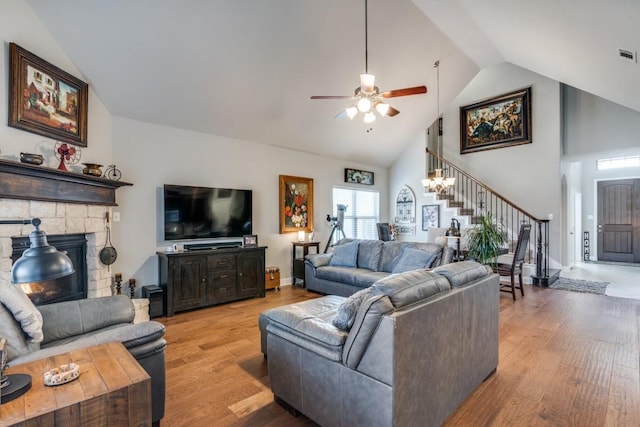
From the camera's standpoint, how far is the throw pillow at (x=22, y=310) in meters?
1.68

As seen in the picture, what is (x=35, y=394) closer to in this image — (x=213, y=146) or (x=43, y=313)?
(x=43, y=313)

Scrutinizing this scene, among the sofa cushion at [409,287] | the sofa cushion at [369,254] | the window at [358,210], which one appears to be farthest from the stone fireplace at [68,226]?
the window at [358,210]

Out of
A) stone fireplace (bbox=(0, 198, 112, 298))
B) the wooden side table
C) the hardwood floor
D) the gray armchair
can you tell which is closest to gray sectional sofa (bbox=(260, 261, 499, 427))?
the hardwood floor

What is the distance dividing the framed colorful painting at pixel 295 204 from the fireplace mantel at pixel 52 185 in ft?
9.04

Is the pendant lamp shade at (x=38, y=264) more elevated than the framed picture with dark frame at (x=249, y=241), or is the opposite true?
the pendant lamp shade at (x=38, y=264)

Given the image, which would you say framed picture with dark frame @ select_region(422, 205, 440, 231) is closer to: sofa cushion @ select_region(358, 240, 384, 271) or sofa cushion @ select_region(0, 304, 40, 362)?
sofa cushion @ select_region(358, 240, 384, 271)

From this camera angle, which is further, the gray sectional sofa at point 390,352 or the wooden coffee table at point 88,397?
the gray sectional sofa at point 390,352

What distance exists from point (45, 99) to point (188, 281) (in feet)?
8.53

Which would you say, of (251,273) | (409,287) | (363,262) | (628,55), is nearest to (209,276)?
(251,273)

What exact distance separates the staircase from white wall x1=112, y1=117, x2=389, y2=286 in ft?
10.4

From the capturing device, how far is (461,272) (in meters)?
2.25

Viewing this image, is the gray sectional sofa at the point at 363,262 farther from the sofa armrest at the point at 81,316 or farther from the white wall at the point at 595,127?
the white wall at the point at 595,127

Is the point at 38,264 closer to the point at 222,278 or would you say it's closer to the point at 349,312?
the point at 349,312

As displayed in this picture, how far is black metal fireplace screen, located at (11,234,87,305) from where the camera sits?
9.67ft
